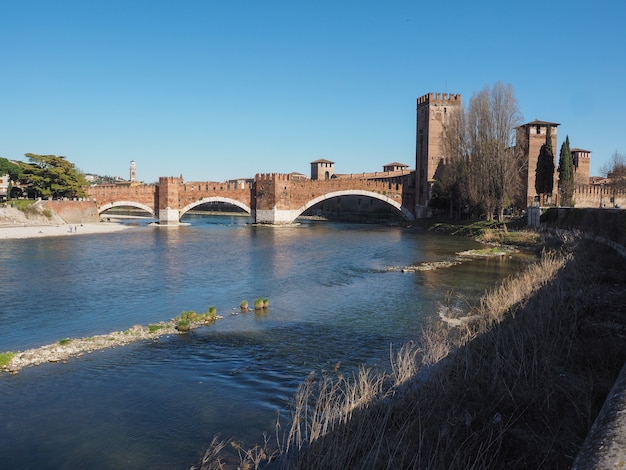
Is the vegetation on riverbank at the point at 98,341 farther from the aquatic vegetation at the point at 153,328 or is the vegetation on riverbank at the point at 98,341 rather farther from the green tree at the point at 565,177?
the green tree at the point at 565,177

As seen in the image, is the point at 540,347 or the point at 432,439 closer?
the point at 432,439

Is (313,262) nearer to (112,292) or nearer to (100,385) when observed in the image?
(112,292)

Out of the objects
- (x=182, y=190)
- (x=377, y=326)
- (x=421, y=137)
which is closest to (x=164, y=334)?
(x=377, y=326)

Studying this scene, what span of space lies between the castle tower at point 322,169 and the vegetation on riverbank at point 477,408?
2930 inches

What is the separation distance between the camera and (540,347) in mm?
6055

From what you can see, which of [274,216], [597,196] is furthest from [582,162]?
[274,216]

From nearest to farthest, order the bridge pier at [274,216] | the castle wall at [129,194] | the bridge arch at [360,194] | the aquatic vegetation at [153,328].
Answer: the aquatic vegetation at [153,328]
the bridge pier at [274,216]
the castle wall at [129,194]
the bridge arch at [360,194]

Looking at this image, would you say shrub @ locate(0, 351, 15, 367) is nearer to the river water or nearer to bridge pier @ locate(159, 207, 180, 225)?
the river water

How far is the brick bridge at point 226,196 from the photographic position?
50.3 metres

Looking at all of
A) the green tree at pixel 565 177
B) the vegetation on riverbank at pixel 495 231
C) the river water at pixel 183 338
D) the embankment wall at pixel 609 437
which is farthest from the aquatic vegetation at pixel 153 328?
the green tree at pixel 565 177

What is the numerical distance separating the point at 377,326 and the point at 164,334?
180 inches

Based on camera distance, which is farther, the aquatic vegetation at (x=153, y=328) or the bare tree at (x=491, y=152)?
the bare tree at (x=491, y=152)

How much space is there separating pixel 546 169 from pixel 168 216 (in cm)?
3460

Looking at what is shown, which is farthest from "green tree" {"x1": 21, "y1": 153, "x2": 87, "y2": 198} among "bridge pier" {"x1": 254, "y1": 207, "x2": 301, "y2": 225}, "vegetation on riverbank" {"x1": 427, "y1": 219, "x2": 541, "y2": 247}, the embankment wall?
the embankment wall
